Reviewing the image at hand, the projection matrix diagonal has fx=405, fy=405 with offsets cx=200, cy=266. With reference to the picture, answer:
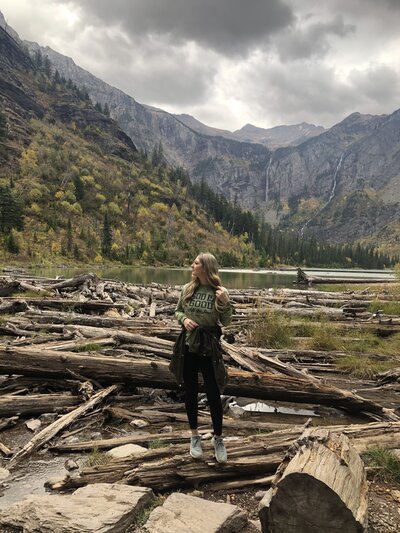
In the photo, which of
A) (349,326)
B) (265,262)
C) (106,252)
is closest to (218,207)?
(265,262)

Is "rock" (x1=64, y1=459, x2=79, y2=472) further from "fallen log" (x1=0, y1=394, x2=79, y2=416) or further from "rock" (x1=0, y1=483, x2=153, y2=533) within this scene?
"fallen log" (x1=0, y1=394, x2=79, y2=416)

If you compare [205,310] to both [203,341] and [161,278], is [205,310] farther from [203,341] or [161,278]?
[161,278]

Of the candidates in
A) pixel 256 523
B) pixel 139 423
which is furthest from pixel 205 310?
pixel 139 423

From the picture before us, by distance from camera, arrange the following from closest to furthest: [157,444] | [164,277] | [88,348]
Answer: [157,444] < [88,348] < [164,277]

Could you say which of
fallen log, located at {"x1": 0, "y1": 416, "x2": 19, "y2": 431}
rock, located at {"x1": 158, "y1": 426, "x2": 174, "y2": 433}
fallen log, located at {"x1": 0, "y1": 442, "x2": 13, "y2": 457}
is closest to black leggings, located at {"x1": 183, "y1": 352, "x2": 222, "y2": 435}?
rock, located at {"x1": 158, "y1": 426, "x2": 174, "y2": 433}

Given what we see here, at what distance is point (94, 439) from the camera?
727cm

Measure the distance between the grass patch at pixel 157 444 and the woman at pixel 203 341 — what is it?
1152 mm

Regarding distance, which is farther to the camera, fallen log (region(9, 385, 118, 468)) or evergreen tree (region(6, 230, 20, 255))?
evergreen tree (region(6, 230, 20, 255))

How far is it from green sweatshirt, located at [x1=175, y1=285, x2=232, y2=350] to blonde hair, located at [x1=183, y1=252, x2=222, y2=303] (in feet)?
0.24

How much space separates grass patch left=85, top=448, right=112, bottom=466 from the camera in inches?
236

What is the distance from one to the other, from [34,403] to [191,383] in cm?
425

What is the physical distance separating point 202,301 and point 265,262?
143148 millimetres

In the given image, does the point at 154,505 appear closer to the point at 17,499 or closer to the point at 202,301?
the point at 17,499

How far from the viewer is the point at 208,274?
18.6 feet
